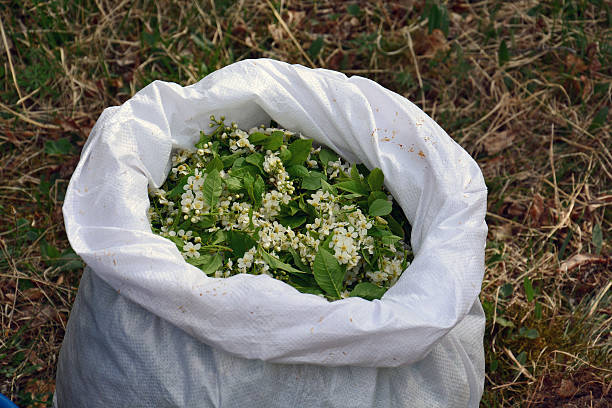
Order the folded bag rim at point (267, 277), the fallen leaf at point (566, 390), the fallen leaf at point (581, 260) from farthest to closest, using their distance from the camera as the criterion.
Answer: the fallen leaf at point (581, 260)
the fallen leaf at point (566, 390)
the folded bag rim at point (267, 277)

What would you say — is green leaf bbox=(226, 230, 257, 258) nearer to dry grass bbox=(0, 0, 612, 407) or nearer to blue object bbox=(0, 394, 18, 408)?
blue object bbox=(0, 394, 18, 408)

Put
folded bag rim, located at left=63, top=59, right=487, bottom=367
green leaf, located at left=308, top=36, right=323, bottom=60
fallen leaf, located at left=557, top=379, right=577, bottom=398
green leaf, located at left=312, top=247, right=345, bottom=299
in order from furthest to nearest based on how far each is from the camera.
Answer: green leaf, located at left=308, top=36, right=323, bottom=60, fallen leaf, located at left=557, top=379, right=577, bottom=398, green leaf, located at left=312, top=247, right=345, bottom=299, folded bag rim, located at left=63, top=59, right=487, bottom=367

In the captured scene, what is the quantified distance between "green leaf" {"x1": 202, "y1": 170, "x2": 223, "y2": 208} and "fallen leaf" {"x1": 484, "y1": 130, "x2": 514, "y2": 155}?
1010mm

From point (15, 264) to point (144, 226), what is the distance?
704 millimetres

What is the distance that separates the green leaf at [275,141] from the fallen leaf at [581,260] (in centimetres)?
A: 89

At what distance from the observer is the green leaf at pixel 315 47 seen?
76.1 inches

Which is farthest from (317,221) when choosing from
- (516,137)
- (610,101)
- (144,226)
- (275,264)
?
(610,101)

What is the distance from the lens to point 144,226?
1031 millimetres

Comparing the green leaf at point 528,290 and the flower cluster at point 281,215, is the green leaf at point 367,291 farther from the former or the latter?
the green leaf at point 528,290

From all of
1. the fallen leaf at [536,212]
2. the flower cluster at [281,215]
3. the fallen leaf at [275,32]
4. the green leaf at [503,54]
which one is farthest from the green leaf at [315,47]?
the fallen leaf at [536,212]

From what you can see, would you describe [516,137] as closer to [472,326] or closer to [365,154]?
[365,154]

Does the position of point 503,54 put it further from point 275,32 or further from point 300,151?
point 300,151

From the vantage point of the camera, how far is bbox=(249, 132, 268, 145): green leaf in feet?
4.13

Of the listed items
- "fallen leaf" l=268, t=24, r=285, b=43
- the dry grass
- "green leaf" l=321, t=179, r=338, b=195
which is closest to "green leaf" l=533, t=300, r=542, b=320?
the dry grass
